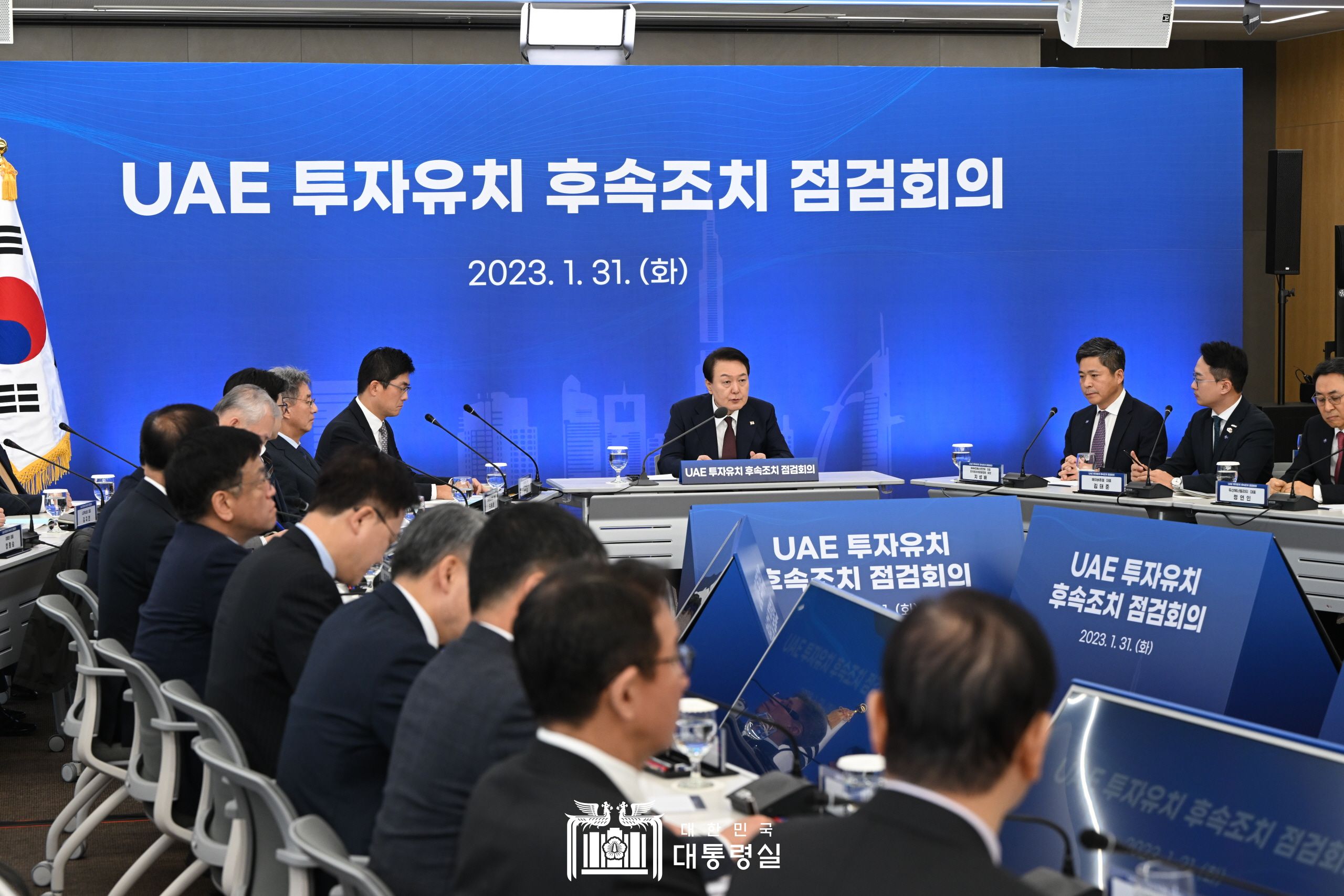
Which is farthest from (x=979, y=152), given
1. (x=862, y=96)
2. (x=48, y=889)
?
(x=48, y=889)

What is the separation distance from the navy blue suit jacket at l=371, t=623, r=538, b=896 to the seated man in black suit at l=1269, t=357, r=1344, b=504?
4139 mm

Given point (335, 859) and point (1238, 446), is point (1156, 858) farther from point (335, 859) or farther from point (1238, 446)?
point (1238, 446)

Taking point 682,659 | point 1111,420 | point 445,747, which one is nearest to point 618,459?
point 1111,420

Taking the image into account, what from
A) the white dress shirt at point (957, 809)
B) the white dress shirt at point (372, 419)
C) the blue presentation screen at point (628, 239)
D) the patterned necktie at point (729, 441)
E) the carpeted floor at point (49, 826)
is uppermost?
the blue presentation screen at point (628, 239)

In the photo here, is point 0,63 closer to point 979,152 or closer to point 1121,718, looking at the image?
point 979,152

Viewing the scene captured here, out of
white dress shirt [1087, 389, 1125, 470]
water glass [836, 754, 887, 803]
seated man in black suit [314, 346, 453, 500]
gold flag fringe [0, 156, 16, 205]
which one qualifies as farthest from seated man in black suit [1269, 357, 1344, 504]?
gold flag fringe [0, 156, 16, 205]

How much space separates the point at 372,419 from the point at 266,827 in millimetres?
3784

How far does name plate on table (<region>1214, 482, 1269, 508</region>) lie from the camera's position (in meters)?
4.80

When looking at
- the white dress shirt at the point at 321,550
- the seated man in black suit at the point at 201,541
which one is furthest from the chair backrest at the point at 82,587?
the white dress shirt at the point at 321,550

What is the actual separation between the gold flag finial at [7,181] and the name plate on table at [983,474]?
17.4 feet

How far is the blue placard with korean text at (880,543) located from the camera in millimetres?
3584

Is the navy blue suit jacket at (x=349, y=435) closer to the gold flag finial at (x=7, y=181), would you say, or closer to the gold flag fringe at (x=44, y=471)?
the gold flag fringe at (x=44, y=471)

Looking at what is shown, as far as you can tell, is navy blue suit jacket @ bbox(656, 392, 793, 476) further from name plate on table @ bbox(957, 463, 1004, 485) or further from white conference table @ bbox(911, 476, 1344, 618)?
white conference table @ bbox(911, 476, 1344, 618)

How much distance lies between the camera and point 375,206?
282 inches
